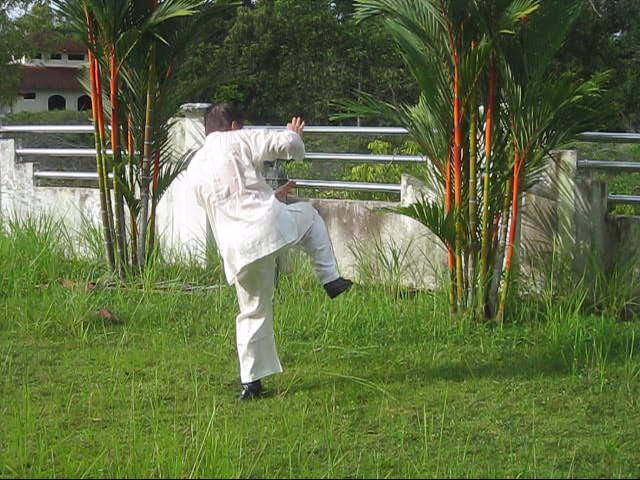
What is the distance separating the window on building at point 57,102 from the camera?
47.2 m

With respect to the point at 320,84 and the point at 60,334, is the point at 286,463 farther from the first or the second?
the point at 320,84

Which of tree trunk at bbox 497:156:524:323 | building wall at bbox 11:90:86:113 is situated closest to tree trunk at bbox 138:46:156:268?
tree trunk at bbox 497:156:524:323

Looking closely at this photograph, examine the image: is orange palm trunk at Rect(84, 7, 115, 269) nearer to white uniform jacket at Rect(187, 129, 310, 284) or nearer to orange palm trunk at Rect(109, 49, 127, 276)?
orange palm trunk at Rect(109, 49, 127, 276)

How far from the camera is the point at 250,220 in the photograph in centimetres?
576

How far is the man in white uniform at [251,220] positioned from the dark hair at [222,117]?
0.08 meters

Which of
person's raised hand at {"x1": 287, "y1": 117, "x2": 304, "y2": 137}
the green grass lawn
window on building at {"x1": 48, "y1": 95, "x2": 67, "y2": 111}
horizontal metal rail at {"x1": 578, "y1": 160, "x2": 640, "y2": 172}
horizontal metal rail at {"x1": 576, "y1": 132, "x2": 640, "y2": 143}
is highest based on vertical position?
A: window on building at {"x1": 48, "y1": 95, "x2": 67, "y2": 111}

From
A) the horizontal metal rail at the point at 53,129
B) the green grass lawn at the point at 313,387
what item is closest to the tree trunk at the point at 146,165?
the green grass lawn at the point at 313,387

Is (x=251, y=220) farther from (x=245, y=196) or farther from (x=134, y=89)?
(x=134, y=89)

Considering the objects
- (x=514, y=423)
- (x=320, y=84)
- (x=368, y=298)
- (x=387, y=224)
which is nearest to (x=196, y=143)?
(x=387, y=224)

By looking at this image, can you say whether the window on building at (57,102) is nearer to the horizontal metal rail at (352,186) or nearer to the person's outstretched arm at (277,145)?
the horizontal metal rail at (352,186)

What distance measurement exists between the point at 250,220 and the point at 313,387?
106 cm

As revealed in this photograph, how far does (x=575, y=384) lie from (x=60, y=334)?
3.54 metres

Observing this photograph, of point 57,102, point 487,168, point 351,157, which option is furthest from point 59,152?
point 57,102

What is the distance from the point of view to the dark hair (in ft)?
19.8
